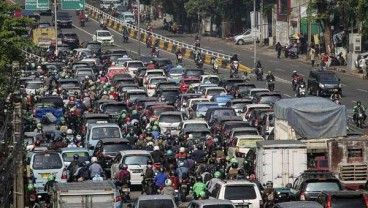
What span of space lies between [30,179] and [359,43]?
49.4 metres

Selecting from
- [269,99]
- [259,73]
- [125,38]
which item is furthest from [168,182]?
[125,38]

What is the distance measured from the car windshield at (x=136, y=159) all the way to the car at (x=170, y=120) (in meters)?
10.6

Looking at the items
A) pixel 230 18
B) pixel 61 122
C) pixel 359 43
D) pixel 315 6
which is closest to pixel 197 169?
pixel 61 122

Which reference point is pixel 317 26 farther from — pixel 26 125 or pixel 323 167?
pixel 323 167

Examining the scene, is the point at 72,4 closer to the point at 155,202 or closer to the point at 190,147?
the point at 190,147

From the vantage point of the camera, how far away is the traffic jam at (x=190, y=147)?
32.1 metres

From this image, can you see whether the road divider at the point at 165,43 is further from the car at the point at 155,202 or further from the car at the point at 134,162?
the car at the point at 155,202

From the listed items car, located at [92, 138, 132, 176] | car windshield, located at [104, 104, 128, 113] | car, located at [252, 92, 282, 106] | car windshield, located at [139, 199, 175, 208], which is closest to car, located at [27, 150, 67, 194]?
car, located at [92, 138, 132, 176]

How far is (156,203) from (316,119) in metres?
14.0

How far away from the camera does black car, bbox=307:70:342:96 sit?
66.3 meters

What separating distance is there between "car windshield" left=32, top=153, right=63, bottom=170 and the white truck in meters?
5.64

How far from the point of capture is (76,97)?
6038cm

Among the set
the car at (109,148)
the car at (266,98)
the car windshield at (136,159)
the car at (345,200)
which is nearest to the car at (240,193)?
the car at (345,200)

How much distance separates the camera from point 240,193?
32.0 m
